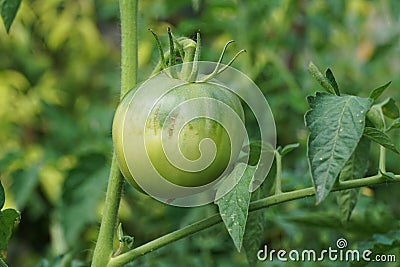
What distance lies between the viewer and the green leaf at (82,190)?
53.9 inches

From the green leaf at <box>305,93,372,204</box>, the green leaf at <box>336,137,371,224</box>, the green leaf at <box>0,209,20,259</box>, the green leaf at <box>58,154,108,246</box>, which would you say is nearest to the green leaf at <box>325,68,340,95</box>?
the green leaf at <box>305,93,372,204</box>

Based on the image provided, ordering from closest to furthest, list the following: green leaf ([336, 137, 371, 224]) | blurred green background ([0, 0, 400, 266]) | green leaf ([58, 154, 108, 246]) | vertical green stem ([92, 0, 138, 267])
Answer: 1. vertical green stem ([92, 0, 138, 267])
2. green leaf ([336, 137, 371, 224])
3. blurred green background ([0, 0, 400, 266])
4. green leaf ([58, 154, 108, 246])

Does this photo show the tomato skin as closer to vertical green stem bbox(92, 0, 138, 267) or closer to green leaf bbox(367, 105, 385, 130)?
vertical green stem bbox(92, 0, 138, 267)

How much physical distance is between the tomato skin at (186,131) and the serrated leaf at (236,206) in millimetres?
23

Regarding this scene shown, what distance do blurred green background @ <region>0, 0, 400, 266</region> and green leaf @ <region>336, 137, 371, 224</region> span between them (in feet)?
0.48

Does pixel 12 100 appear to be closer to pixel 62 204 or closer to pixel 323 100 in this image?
pixel 62 204

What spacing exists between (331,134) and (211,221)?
144 millimetres

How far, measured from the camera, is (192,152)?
60 centimetres

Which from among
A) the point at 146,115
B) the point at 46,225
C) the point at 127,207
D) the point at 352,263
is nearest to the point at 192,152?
the point at 146,115

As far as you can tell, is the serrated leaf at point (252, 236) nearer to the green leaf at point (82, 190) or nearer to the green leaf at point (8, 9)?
the green leaf at point (8, 9)

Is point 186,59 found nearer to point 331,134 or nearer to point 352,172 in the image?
point 331,134

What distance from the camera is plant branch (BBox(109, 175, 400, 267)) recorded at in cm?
67

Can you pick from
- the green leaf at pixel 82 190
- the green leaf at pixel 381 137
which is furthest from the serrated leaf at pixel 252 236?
the green leaf at pixel 82 190

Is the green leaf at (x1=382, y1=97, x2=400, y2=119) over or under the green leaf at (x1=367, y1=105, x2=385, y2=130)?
under
